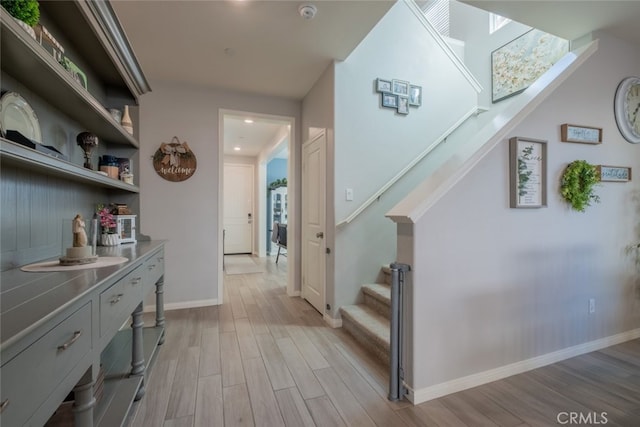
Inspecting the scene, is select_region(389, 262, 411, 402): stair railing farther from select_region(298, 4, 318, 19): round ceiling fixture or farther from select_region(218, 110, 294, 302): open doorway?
select_region(218, 110, 294, 302): open doorway

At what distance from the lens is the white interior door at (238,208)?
7.27 m

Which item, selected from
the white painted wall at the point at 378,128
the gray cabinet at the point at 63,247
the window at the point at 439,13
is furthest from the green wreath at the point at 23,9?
the window at the point at 439,13

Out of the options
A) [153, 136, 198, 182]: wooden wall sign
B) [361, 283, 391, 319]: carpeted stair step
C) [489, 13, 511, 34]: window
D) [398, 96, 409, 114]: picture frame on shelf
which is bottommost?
[361, 283, 391, 319]: carpeted stair step

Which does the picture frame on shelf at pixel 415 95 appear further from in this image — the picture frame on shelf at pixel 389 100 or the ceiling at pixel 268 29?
the ceiling at pixel 268 29

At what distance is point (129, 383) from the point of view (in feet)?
5.23

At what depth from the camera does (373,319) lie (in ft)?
8.04

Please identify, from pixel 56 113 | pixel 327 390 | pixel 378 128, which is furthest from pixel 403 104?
pixel 56 113

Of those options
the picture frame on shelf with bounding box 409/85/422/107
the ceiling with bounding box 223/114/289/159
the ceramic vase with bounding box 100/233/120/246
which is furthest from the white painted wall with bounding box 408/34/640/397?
the ceiling with bounding box 223/114/289/159

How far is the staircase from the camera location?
2.15 m

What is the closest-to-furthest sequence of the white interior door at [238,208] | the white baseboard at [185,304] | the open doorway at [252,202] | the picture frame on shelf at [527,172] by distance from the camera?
1. the picture frame on shelf at [527,172]
2. the white baseboard at [185,304]
3. the open doorway at [252,202]
4. the white interior door at [238,208]

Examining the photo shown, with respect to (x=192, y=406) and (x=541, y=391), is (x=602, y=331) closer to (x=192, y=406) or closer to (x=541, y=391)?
(x=541, y=391)

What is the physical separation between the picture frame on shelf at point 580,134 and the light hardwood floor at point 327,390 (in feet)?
5.28

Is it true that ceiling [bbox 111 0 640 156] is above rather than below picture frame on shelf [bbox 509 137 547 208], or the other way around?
above

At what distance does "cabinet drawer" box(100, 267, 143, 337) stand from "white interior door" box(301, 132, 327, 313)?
5.86ft
